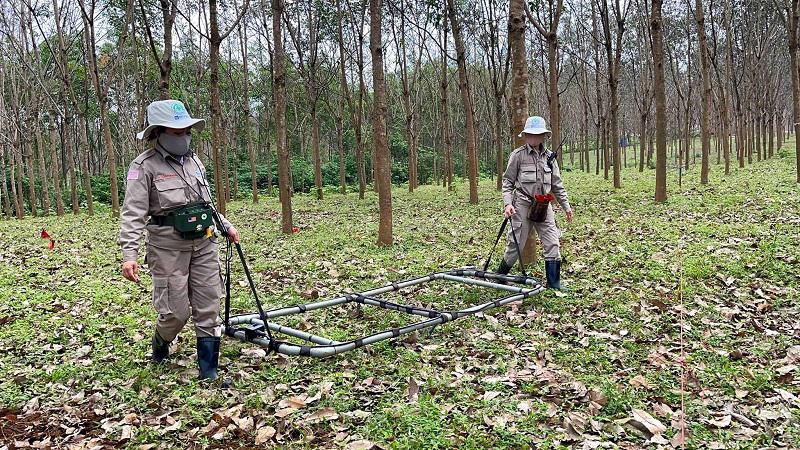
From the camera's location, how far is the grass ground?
3.93 m

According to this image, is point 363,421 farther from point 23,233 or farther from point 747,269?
point 23,233

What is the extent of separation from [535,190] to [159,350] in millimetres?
4597

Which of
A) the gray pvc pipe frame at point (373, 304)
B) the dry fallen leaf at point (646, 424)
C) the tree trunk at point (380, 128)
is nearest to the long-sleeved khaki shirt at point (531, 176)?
the gray pvc pipe frame at point (373, 304)

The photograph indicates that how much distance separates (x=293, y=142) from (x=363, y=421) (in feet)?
134

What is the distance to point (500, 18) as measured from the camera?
21.9 metres

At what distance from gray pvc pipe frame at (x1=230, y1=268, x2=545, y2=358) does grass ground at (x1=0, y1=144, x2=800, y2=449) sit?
0.20 m

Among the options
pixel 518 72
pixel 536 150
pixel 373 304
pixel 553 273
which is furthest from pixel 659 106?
pixel 373 304

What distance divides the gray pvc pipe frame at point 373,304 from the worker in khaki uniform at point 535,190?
1.42 ft

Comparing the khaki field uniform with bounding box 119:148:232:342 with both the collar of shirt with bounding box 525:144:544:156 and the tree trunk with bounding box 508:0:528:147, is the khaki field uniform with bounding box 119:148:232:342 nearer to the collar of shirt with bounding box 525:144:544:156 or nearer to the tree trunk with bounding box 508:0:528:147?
the collar of shirt with bounding box 525:144:544:156

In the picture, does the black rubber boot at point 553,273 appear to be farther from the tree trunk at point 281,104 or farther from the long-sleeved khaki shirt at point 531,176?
the tree trunk at point 281,104

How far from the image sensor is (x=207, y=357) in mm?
4844

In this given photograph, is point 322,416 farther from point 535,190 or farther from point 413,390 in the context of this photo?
point 535,190

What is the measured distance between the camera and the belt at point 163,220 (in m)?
4.67

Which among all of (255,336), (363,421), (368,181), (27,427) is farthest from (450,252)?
(368,181)
